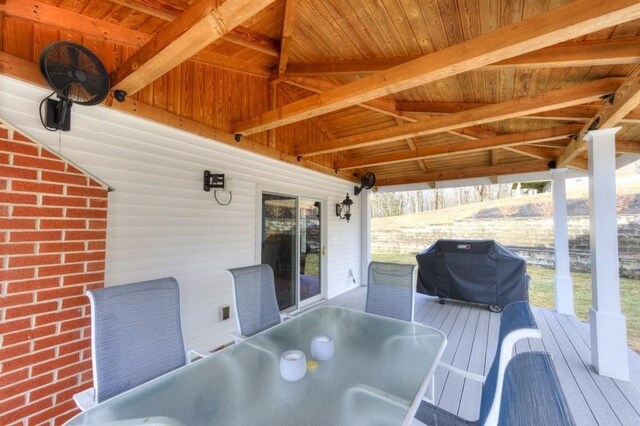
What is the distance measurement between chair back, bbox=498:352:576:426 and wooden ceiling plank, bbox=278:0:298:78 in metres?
3.09

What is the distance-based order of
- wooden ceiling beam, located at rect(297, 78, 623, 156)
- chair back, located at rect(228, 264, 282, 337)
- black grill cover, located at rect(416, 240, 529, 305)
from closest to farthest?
chair back, located at rect(228, 264, 282, 337), wooden ceiling beam, located at rect(297, 78, 623, 156), black grill cover, located at rect(416, 240, 529, 305)

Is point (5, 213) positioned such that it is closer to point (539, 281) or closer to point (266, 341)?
point (266, 341)

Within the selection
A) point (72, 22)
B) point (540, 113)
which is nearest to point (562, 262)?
point (540, 113)

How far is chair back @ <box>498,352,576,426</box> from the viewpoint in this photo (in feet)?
1.95

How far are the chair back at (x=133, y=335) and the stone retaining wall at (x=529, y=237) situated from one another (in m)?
8.79

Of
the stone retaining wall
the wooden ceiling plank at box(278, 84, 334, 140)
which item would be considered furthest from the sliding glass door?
the stone retaining wall

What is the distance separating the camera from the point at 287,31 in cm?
290

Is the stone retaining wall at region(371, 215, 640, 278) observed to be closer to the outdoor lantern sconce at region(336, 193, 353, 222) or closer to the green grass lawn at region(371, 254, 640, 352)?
the green grass lawn at region(371, 254, 640, 352)

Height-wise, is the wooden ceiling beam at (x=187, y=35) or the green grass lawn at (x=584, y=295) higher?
the wooden ceiling beam at (x=187, y=35)

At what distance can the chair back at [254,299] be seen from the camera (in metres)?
2.29

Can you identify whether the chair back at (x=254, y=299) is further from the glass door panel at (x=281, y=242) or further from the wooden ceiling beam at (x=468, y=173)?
the wooden ceiling beam at (x=468, y=173)

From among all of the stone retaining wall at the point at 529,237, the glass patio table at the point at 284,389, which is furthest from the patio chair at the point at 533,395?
the stone retaining wall at the point at 529,237

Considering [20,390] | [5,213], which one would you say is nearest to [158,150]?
[5,213]

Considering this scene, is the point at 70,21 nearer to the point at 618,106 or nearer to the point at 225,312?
the point at 225,312
